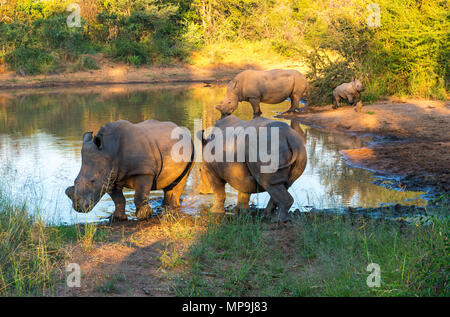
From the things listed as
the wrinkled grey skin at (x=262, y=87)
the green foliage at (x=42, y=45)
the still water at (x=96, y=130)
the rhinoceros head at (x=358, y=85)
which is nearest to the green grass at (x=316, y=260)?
the still water at (x=96, y=130)

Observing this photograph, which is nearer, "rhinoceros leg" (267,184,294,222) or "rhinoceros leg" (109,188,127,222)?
"rhinoceros leg" (267,184,294,222)

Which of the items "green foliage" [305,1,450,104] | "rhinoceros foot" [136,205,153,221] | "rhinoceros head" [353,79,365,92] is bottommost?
"rhinoceros foot" [136,205,153,221]

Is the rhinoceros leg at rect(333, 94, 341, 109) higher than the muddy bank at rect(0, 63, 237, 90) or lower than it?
higher

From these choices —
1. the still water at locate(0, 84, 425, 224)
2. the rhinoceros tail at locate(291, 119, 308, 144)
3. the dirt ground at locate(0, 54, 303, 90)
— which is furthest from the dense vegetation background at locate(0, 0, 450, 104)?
the still water at locate(0, 84, 425, 224)

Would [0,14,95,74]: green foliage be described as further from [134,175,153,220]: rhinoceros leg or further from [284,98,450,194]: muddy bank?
[134,175,153,220]: rhinoceros leg

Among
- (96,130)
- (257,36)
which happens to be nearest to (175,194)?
(96,130)

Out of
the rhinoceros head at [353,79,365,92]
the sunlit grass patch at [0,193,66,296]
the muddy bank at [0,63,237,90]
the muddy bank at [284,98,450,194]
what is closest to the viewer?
the sunlit grass patch at [0,193,66,296]

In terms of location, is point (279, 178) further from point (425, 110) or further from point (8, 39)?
point (8, 39)

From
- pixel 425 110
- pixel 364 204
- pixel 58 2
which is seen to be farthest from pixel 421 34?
pixel 58 2

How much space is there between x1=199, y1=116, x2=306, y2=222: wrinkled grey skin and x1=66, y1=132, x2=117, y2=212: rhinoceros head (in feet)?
4.49

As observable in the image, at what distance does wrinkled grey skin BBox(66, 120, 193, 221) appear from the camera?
677cm

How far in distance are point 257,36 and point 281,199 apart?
3656cm
